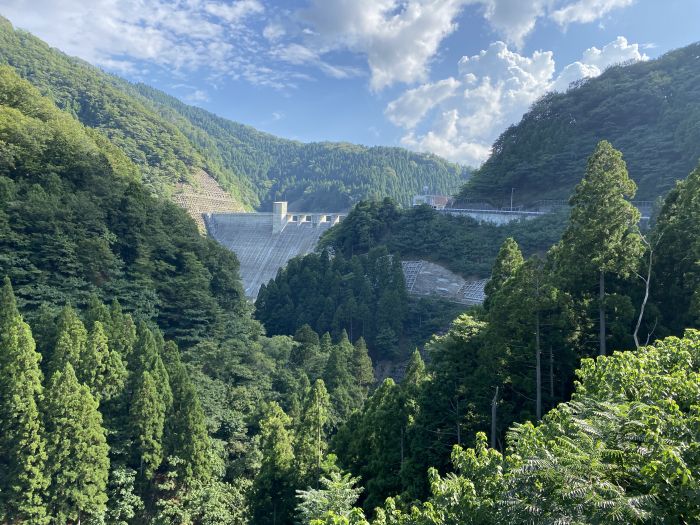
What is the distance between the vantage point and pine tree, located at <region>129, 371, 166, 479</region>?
18500 millimetres

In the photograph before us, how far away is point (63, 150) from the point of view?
101 ft

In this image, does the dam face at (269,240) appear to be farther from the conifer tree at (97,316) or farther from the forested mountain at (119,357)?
the conifer tree at (97,316)

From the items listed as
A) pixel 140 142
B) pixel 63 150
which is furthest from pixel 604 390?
pixel 140 142

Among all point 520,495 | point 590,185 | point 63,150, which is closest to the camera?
point 520,495

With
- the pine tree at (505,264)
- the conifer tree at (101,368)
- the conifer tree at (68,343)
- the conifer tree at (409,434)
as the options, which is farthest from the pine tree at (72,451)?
the pine tree at (505,264)

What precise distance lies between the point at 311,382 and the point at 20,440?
53.4 ft

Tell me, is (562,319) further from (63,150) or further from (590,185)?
(63,150)

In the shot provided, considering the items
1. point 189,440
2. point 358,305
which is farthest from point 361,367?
point 189,440

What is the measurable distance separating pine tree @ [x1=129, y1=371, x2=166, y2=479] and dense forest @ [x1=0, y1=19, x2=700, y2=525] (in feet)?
0.26

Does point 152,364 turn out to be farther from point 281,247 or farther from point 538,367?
point 281,247

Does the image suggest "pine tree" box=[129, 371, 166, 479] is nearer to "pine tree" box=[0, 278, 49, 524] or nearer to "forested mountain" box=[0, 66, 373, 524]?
"forested mountain" box=[0, 66, 373, 524]

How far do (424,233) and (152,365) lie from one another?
1236 inches

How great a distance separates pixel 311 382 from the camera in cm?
2947

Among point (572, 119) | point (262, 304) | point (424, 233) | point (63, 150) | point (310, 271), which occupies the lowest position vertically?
point (262, 304)
